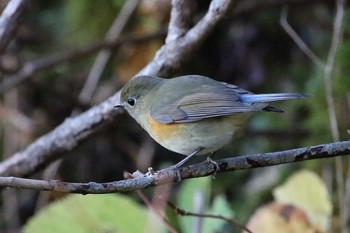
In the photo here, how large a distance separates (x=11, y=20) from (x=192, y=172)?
128cm

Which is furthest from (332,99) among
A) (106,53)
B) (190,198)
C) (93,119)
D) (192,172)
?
(192,172)

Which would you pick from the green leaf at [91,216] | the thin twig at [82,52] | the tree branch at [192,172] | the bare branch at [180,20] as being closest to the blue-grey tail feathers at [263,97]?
the tree branch at [192,172]

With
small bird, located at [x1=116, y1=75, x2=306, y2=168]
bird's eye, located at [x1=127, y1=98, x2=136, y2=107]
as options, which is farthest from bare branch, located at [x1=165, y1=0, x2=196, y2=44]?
bird's eye, located at [x1=127, y1=98, x2=136, y2=107]

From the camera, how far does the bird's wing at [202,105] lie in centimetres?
274

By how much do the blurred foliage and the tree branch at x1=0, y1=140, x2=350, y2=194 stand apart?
5.80 feet

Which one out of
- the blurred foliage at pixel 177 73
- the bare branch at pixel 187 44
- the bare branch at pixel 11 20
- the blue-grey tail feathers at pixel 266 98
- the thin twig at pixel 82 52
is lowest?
the blurred foliage at pixel 177 73

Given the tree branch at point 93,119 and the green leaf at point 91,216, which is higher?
the tree branch at point 93,119

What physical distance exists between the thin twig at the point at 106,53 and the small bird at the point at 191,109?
1576 millimetres

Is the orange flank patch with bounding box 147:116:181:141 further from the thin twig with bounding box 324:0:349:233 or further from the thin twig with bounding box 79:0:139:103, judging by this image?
the thin twig with bounding box 79:0:139:103

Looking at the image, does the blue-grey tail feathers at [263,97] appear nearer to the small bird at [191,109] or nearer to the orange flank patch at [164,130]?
the small bird at [191,109]

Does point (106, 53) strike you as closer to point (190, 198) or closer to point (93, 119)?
point (190, 198)

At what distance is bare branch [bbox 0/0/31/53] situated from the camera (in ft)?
10.5

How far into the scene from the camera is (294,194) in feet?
11.6

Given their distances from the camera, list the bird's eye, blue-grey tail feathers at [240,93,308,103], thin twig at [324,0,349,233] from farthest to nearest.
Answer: thin twig at [324,0,349,233]
the bird's eye
blue-grey tail feathers at [240,93,308,103]
